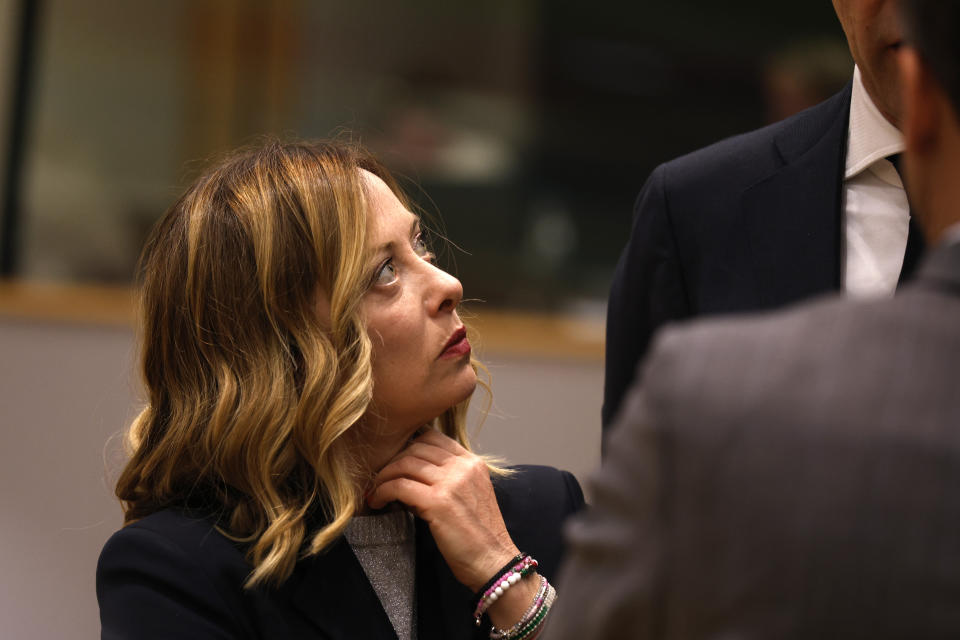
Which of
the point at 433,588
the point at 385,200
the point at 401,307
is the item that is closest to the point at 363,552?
the point at 433,588

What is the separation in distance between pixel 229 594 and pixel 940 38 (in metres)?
1.11

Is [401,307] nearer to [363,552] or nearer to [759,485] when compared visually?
[363,552]

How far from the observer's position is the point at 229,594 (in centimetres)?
148

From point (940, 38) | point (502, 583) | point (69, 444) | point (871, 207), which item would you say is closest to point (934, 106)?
point (940, 38)

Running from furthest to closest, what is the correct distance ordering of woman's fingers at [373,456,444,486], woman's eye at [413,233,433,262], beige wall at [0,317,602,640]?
beige wall at [0,317,602,640], woman's eye at [413,233,433,262], woman's fingers at [373,456,444,486]

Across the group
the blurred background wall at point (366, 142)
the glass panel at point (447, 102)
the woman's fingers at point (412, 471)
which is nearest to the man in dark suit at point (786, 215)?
the woman's fingers at point (412, 471)

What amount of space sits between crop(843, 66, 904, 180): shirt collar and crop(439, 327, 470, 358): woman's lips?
1.89 feet

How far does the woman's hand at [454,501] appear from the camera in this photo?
1540 millimetres

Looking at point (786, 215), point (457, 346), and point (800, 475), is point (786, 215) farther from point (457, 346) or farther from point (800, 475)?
point (800, 475)

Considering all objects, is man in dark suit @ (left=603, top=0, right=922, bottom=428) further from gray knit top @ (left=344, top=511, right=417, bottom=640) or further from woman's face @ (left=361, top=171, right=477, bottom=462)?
gray knit top @ (left=344, top=511, right=417, bottom=640)

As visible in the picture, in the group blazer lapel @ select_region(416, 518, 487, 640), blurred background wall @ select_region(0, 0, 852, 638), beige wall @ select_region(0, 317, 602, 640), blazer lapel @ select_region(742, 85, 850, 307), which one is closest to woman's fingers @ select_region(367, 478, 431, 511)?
blazer lapel @ select_region(416, 518, 487, 640)

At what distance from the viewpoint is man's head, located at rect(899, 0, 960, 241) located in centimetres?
72

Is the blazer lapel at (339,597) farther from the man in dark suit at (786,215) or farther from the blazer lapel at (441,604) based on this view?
the man in dark suit at (786,215)

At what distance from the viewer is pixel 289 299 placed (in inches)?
62.8
